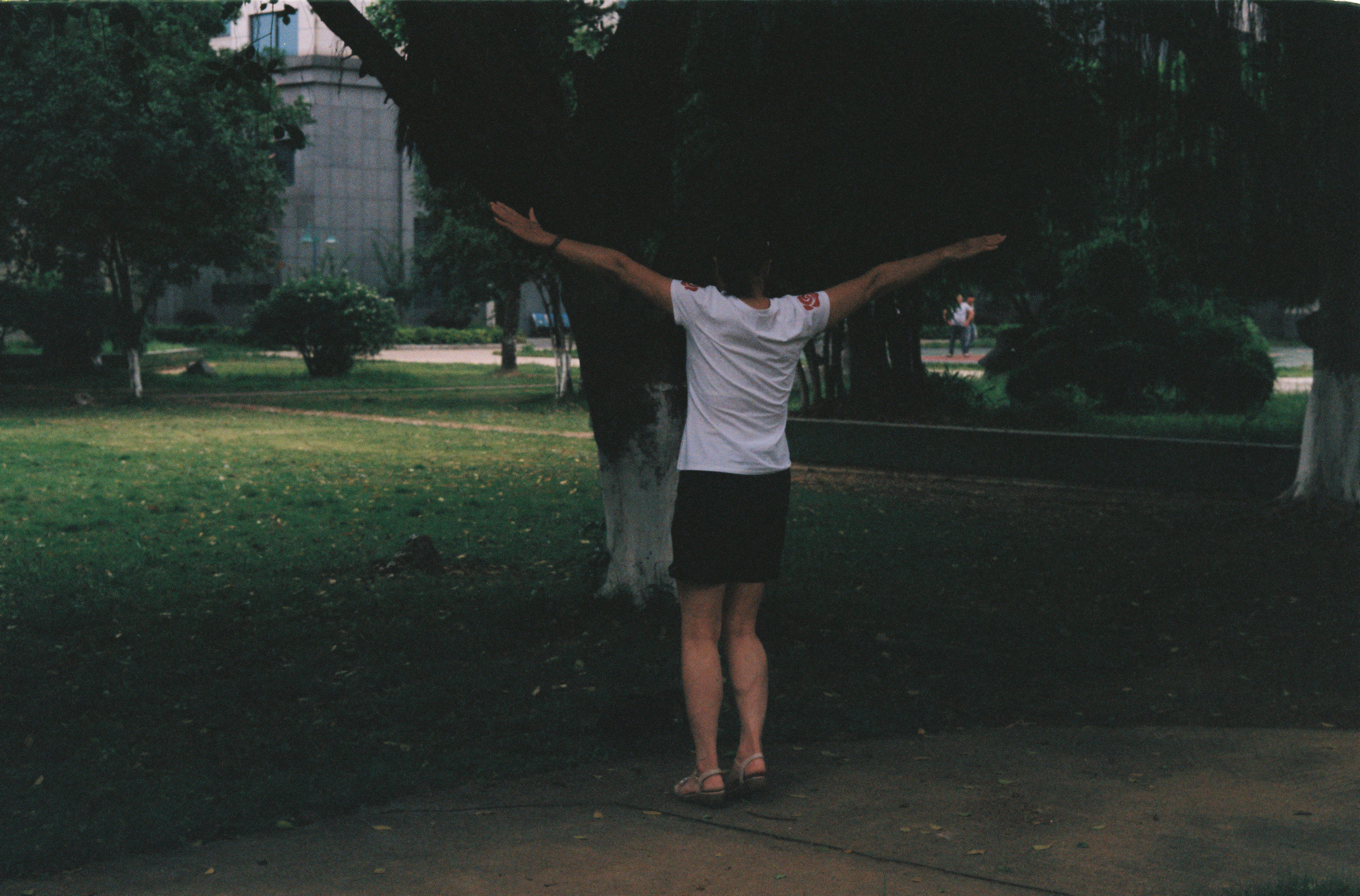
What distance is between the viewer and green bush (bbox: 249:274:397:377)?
92.5ft

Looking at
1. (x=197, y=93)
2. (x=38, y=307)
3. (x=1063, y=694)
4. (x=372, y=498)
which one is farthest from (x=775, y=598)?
(x=38, y=307)

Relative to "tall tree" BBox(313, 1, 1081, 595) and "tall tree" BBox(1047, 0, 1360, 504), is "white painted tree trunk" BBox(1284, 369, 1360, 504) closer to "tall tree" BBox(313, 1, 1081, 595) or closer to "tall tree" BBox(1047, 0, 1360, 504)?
"tall tree" BBox(1047, 0, 1360, 504)

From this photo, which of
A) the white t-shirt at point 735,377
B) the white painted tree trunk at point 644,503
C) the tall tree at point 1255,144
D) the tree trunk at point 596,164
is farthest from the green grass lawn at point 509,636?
the white t-shirt at point 735,377

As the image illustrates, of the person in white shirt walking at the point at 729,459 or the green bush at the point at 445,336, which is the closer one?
the person in white shirt walking at the point at 729,459

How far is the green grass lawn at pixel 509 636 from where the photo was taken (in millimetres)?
5094

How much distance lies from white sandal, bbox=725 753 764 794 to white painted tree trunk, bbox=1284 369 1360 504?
7.01 m

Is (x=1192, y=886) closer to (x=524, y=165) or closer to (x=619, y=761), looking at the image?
(x=619, y=761)

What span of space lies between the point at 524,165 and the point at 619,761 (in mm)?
2913

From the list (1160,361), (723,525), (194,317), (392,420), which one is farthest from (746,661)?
(194,317)

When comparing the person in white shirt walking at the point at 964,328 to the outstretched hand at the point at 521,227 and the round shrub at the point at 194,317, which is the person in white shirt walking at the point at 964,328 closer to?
the outstretched hand at the point at 521,227

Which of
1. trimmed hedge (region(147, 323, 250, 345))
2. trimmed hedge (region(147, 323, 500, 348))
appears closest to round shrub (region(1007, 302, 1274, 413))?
trimmed hedge (region(147, 323, 500, 348))

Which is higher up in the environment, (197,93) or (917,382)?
(197,93)

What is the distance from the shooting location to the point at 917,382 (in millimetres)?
16062

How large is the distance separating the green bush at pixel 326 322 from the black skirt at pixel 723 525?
983 inches
